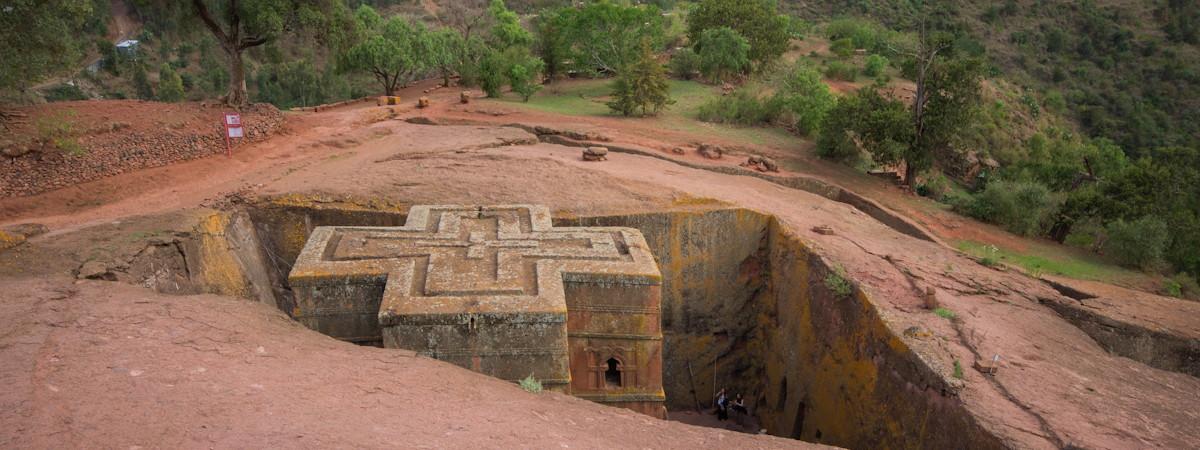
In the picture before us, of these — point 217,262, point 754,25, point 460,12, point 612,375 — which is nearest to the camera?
point 612,375

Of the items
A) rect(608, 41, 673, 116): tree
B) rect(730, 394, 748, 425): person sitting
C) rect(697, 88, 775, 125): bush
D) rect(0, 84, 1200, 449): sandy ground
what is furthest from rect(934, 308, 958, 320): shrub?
rect(608, 41, 673, 116): tree

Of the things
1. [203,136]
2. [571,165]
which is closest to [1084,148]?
[571,165]

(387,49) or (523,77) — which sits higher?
(387,49)

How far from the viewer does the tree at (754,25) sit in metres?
28.4

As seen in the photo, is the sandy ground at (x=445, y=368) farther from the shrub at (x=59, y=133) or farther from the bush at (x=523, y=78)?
the bush at (x=523, y=78)

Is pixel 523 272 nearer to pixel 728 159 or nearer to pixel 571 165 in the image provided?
pixel 571 165

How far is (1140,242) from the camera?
13180 millimetres

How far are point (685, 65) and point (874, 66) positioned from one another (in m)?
9.39

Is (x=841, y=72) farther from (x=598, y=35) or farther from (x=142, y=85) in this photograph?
(x=142, y=85)

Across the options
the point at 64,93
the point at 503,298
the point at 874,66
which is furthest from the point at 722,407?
the point at 64,93

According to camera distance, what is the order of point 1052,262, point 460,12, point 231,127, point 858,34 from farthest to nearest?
point 460,12
point 858,34
point 231,127
point 1052,262

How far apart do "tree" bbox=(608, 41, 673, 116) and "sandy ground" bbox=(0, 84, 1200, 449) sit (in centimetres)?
647

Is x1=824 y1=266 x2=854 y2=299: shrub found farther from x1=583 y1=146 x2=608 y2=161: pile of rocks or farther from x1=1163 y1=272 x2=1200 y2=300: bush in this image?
x1=583 y1=146 x2=608 y2=161: pile of rocks

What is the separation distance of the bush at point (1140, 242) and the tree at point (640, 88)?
12252mm
